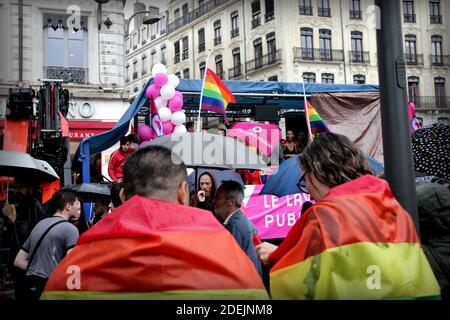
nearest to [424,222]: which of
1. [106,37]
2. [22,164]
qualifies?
[22,164]

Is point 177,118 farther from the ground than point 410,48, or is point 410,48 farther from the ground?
point 410,48

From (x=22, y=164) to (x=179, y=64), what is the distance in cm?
3209

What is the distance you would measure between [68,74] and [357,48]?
21002 mm

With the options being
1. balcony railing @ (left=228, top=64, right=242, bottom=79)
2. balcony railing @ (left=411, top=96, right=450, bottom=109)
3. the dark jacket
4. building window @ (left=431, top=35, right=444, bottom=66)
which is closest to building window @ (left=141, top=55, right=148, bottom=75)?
balcony railing @ (left=228, top=64, right=242, bottom=79)

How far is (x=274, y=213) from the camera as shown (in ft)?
25.1

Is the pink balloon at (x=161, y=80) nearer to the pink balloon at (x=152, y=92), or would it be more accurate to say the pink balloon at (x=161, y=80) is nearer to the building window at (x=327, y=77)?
the pink balloon at (x=152, y=92)

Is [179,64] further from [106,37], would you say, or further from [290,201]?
[290,201]

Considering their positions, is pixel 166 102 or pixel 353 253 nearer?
pixel 353 253

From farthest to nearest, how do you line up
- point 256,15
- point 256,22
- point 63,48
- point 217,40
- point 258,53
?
1. point 217,40
2. point 258,53
3. point 256,22
4. point 256,15
5. point 63,48

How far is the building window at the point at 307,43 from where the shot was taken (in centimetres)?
3139

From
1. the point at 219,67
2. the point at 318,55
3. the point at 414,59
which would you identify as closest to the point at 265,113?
the point at 318,55

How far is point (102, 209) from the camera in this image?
6379 mm

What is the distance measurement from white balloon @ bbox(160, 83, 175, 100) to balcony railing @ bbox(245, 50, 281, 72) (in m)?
26.1

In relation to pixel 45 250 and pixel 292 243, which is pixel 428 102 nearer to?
pixel 45 250
